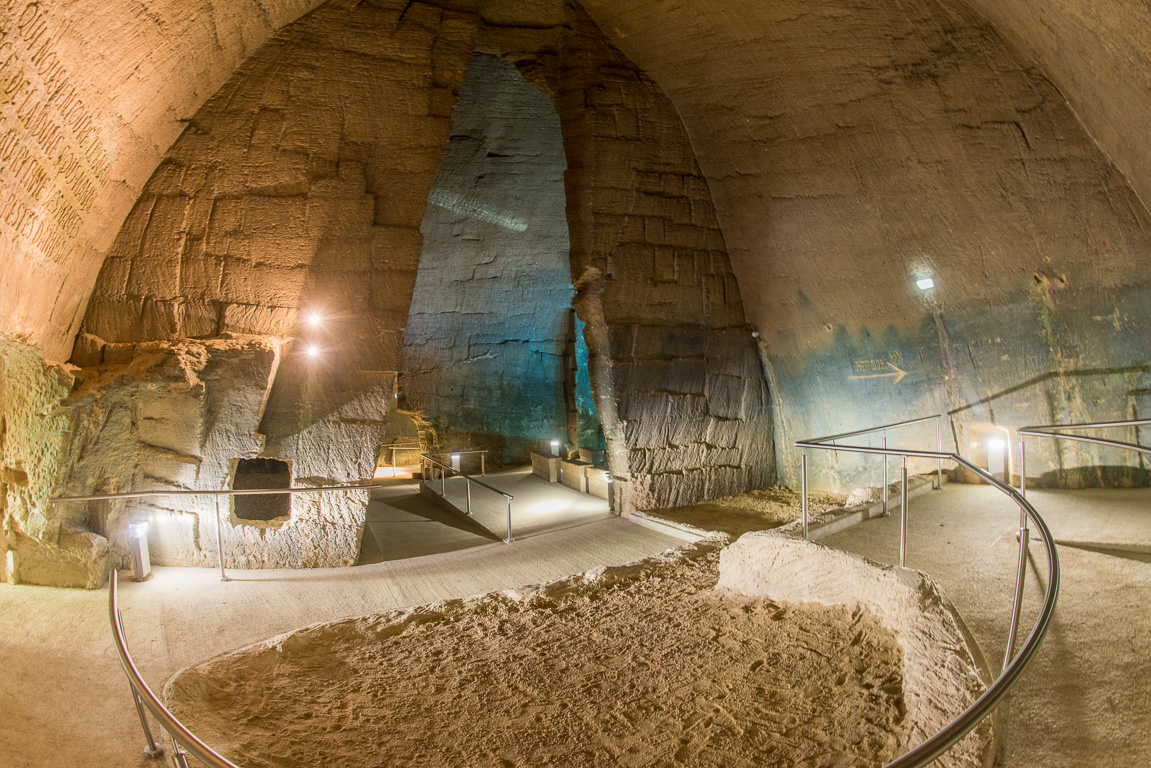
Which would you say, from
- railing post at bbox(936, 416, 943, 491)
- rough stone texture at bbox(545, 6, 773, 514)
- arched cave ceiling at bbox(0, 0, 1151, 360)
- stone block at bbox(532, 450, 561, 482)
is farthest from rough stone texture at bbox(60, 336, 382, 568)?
railing post at bbox(936, 416, 943, 491)

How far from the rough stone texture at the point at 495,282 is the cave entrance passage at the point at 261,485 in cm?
416

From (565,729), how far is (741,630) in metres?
1.34

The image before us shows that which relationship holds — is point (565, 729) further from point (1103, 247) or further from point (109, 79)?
point (1103, 247)

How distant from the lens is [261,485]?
9.12m

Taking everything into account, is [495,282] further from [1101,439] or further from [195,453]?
[1101,439]

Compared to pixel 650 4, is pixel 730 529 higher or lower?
lower

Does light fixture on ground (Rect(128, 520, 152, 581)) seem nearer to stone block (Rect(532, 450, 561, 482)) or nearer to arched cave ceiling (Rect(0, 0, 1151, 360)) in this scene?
arched cave ceiling (Rect(0, 0, 1151, 360))

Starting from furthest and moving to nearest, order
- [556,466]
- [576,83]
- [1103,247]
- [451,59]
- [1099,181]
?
[556,466]
[576,83]
[451,59]
[1103,247]
[1099,181]

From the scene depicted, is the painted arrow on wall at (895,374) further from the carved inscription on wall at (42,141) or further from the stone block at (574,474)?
the carved inscription on wall at (42,141)

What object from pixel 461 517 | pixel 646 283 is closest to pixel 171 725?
pixel 461 517

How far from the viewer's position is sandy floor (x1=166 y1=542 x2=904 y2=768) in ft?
9.15

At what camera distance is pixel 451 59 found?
680 cm

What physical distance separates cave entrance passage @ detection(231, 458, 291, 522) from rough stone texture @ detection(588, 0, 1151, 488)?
24.0ft

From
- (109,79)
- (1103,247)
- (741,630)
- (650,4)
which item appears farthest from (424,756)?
(650,4)
